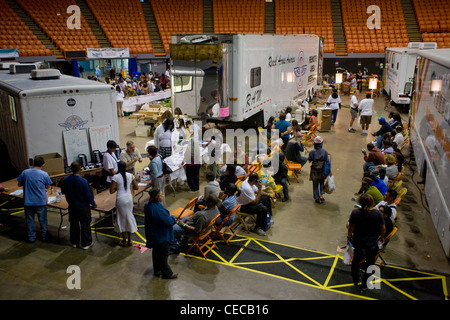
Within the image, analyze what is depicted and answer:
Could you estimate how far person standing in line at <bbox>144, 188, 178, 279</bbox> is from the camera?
571 cm

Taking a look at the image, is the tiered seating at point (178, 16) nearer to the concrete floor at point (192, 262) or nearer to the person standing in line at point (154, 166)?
the person standing in line at point (154, 166)

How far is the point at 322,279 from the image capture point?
619cm

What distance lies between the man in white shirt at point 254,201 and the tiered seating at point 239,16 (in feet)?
76.1

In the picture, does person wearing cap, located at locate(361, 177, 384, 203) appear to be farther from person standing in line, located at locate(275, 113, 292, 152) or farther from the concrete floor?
person standing in line, located at locate(275, 113, 292, 152)

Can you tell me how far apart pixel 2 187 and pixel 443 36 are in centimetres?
2843

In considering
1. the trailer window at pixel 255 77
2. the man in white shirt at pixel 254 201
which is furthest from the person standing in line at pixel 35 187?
the trailer window at pixel 255 77

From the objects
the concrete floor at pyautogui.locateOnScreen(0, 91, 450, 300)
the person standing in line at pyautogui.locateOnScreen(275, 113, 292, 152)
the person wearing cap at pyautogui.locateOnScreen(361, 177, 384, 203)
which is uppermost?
the person standing in line at pyautogui.locateOnScreen(275, 113, 292, 152)

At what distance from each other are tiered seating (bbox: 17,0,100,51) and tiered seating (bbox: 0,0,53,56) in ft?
3.81

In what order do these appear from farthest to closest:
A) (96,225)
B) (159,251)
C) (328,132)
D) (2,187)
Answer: (328,132)
(96,225)
(2,187)
(159,251)

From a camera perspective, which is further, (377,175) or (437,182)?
(377,175)

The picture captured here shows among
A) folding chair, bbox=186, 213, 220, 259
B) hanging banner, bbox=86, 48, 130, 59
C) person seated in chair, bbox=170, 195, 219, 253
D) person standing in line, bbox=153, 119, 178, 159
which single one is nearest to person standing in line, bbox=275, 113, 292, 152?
person standing in line, bbox=153, 119, 178, 159
